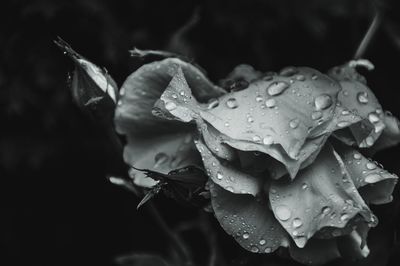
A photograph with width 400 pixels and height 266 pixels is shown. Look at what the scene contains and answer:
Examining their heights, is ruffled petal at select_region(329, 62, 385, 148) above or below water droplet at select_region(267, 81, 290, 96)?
below

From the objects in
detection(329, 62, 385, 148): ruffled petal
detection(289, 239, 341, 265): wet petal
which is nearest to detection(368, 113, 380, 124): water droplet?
detection(329, 62, 385, 148): ruffled petal

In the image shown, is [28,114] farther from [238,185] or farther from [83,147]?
[238,185]

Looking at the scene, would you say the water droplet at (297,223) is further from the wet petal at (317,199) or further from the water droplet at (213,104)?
the water droplet at (213,104)

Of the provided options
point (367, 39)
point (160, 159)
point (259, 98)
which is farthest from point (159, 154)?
point (367, 39)

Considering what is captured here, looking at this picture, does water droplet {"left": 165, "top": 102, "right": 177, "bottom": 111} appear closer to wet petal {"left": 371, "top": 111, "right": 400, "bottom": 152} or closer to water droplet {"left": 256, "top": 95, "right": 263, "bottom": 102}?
water droplet {"left": 256, "top": 95, "right": 263, "bottom": 102}

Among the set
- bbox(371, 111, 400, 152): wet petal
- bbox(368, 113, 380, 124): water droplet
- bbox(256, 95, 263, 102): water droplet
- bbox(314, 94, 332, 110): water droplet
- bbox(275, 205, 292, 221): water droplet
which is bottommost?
bbox(275, 205, 292, 221): water droplet

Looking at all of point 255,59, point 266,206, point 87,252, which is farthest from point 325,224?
point 87,252
